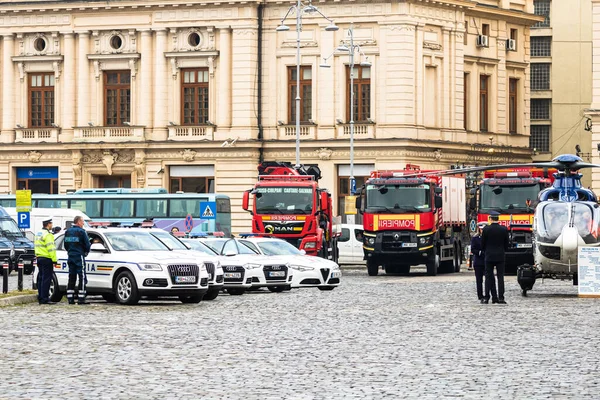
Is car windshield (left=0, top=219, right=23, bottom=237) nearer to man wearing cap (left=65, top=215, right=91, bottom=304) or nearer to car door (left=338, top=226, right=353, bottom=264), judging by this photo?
car door (left=338, top=226, right=353, bottom=264)

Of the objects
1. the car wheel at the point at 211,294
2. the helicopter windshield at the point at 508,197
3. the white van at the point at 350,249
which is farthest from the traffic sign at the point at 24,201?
the white van at the point at 350,249

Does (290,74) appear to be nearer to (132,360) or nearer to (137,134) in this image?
→ (137,134)

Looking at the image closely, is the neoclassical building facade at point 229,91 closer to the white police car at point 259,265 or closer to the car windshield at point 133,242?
the white police car at point 259,265

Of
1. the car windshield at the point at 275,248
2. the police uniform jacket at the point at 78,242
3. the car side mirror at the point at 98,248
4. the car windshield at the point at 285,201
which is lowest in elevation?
the car windshield at the point at 275,248

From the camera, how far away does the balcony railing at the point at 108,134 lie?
7900cm

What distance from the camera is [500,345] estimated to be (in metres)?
22.1

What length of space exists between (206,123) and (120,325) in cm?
5195

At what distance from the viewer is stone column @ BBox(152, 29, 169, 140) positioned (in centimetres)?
7881

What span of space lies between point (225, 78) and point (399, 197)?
25.9 metres

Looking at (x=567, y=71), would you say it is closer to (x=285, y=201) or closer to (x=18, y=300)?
(x=285, y=201)

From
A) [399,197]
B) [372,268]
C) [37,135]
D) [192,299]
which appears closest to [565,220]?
[192,299]

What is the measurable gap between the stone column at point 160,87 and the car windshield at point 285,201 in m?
23.7

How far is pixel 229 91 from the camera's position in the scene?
255 ft

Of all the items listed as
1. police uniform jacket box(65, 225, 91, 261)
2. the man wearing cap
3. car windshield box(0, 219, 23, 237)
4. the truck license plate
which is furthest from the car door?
police uniform jacket box(65, 225, 91, 261)
